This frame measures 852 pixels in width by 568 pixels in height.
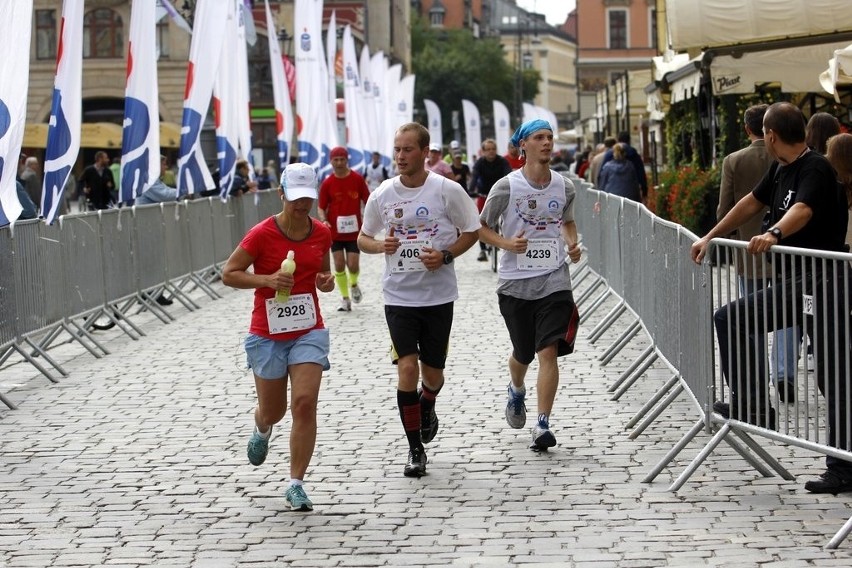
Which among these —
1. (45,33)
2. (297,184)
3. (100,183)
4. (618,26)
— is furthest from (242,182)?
(618,26)

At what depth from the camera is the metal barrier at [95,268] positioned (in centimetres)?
1241

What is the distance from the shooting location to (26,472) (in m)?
8.70

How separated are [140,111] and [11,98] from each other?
6.45 meters

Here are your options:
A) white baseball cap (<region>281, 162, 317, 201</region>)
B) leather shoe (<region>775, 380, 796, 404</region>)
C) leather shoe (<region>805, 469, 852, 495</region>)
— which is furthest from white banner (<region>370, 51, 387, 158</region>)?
leather shoe (<region>775, 380, 796, 404</region>)

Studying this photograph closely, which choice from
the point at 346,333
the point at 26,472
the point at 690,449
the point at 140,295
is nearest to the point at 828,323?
the point at 690,449

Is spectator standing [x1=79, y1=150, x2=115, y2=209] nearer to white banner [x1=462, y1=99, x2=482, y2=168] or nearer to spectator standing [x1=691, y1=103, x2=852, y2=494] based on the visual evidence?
spectator standing [x1=691, y1=103, x2=852, y2=494]

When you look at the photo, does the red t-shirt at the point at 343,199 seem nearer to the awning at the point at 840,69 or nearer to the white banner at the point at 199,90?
the white banner at the point at 199,90

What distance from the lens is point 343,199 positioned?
1734 centimetres

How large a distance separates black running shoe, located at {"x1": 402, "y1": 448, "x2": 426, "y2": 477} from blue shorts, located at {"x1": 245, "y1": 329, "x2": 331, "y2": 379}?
2.66ft

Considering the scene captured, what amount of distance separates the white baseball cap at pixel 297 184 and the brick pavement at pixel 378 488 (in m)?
1.45

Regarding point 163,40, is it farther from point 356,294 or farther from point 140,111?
point 356,294

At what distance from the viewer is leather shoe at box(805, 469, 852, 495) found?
7.41m

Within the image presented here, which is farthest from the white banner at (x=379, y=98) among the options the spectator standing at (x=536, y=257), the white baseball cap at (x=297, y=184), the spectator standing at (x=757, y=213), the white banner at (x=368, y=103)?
the white baseball cap at (x=297, y=184)

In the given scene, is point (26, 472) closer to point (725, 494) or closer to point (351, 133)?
point (725, 494)
